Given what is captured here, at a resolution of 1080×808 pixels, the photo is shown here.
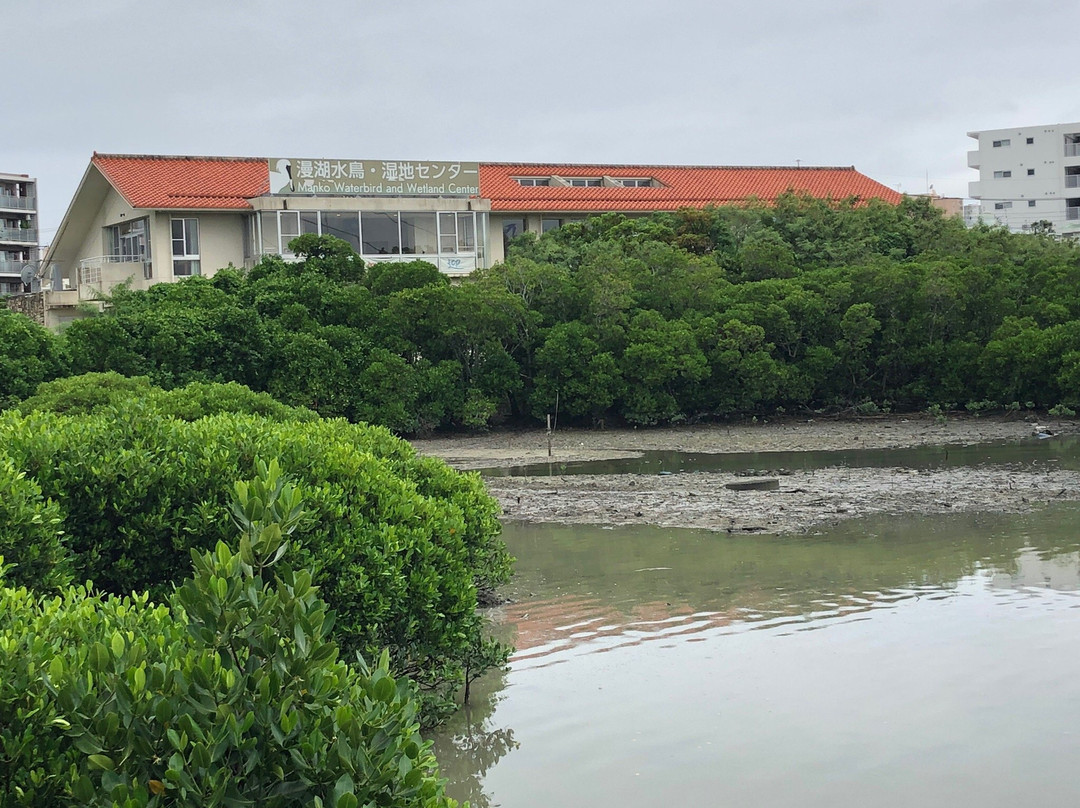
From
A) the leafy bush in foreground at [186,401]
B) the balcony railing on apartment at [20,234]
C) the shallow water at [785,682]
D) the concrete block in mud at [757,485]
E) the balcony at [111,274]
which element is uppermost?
the balcony railing on apartment at [20,234]

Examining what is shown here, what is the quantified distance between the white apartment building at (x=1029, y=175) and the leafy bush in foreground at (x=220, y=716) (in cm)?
6170

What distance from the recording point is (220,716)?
12.1 feet

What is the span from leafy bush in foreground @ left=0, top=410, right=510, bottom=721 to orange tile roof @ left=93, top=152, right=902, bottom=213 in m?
31.3

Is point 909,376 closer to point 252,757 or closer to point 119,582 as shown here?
point 119,582

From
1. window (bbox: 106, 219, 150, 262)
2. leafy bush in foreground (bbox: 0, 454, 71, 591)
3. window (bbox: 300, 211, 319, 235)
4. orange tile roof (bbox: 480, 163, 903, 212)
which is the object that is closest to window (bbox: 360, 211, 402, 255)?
window (bbox: 300, 211, 319, 235)

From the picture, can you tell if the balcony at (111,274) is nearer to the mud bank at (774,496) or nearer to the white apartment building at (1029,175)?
the mud bank at (774,496)

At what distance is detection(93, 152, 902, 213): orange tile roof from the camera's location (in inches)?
1544

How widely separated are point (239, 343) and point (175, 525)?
23614 millimetres

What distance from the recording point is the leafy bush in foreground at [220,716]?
3.66 metres

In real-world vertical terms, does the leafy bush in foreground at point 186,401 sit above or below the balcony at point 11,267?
below

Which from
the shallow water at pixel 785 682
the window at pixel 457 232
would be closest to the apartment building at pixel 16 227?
the window at pixel 457 232

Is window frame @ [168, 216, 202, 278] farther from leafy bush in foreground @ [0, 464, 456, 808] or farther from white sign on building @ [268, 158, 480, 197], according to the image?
leafy bush in foreground @ [0, 464, 456, 808]

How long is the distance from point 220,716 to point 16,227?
7277cm

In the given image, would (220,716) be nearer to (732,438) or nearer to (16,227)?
(732,438)
